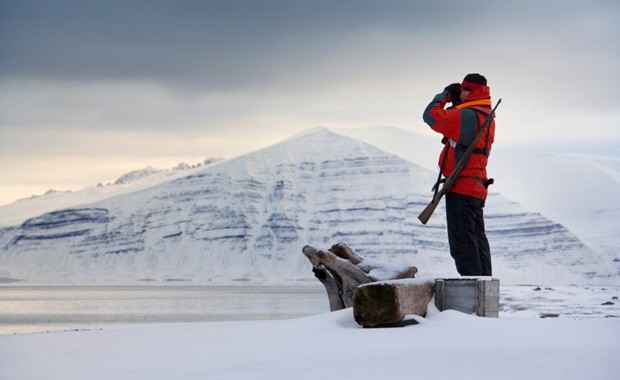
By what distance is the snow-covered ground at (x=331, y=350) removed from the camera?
9.15m

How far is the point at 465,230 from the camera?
13.6 m

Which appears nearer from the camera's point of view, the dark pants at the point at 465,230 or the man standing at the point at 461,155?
the man standing at the point at 461,155

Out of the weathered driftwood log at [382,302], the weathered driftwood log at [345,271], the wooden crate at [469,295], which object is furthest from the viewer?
the weathered driftwood log at [345,271]

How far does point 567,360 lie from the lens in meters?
9.33

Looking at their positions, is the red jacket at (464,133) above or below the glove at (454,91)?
below

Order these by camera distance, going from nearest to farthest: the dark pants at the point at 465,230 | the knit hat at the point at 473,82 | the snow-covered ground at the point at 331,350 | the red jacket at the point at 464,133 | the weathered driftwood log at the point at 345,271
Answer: the snow-covered ground at the point at 331,350 → the red jacket at the point at 464,133 → the dark pants at the point at 465,230 → the knit hat at the point at 473,82 → the weathered driftwood log at the point at 345,271

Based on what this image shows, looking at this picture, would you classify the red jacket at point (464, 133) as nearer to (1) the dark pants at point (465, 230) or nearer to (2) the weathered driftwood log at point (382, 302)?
(1) the dark pants at point (465, 230)

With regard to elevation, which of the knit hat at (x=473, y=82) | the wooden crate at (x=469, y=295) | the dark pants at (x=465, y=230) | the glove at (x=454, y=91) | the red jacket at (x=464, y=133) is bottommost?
the wooden crate at (x=469, y=295)

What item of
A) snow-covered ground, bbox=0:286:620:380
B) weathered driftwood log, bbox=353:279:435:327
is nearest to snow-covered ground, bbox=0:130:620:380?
snow-covered ground, bbox=0:286:620:380

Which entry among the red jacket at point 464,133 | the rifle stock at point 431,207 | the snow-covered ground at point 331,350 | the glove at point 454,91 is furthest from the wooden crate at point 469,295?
the glove at point 454,91

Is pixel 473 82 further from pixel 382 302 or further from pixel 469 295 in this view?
pixel 382 302

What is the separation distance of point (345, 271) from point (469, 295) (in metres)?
2.20

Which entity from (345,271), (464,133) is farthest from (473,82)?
(345,271)

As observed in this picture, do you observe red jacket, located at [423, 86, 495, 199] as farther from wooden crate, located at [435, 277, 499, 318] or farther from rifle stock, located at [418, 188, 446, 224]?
wooden crate, located at [435, 277, 499, 318]
